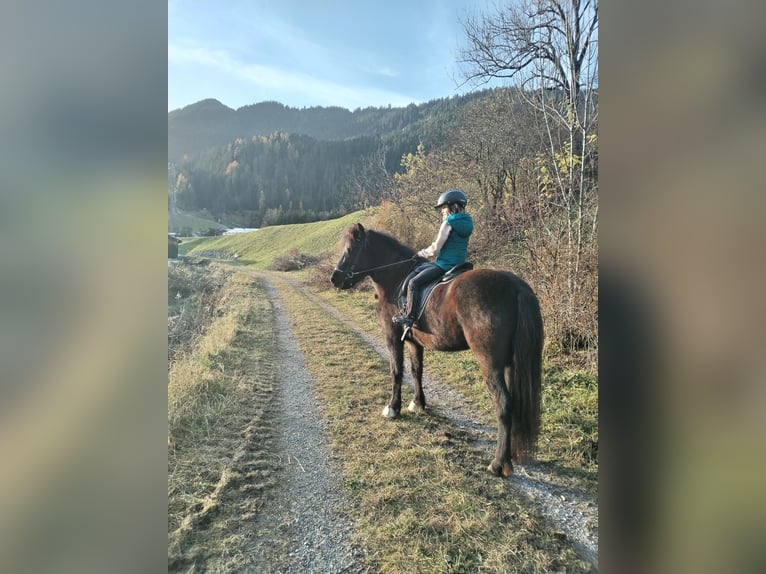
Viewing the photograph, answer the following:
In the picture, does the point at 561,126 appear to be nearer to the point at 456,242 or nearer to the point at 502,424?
the point at 456,242

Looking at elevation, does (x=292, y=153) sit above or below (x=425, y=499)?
above

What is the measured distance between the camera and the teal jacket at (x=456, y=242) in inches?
130

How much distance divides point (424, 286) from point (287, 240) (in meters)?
1.96

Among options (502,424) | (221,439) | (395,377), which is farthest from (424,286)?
(221,439)

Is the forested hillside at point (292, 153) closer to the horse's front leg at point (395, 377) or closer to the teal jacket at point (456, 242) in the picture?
the teal jacket at point (456, 242)

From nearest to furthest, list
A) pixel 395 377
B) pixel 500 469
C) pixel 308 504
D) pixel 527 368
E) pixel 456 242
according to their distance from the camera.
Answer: pixel 308 504, pixel 527 368, pixel 500 469, pixel 456 242, pixel 395 377

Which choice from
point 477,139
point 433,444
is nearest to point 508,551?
point 433,444

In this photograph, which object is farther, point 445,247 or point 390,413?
point 390,413

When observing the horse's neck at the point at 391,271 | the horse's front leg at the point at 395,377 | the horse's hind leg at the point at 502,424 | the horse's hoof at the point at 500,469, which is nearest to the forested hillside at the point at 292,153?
the horse's neck at the point at 391,271

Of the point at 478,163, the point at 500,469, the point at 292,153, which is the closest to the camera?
the point at 500,469

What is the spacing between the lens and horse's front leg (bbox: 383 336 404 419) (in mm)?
4078

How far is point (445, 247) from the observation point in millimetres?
3586

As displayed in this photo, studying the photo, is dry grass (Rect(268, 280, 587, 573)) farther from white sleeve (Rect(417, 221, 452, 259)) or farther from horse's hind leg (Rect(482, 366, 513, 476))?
white sleeve (Rect(417, 221, 452, 259))
